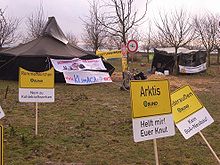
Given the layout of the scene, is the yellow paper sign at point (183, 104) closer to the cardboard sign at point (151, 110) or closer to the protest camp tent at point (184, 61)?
the cardboard sign at point (151, 110)

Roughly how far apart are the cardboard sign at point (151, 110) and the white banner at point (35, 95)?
310 centimetres

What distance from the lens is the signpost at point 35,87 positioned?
6980 millimetres

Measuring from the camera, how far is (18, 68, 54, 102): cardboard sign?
22.9ft

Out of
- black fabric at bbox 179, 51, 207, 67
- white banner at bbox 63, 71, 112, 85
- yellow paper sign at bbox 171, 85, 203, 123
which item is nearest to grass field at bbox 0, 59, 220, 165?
white banner at bbox 63, 71, 112, 85

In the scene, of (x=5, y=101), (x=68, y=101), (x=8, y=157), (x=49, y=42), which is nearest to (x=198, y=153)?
(x=8, y=157)

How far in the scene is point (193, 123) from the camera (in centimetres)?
507

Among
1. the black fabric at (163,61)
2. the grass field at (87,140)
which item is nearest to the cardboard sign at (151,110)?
the grass field at (87,140)

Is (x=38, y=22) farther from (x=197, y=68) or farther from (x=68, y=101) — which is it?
(x=68, y=101)

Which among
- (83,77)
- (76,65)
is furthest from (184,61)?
(83,77)

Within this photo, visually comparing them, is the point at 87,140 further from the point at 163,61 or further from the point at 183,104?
the point at 163,61

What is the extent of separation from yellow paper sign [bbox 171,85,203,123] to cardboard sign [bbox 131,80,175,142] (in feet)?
1.18

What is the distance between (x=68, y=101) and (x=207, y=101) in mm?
4929

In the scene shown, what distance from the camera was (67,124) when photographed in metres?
8.30

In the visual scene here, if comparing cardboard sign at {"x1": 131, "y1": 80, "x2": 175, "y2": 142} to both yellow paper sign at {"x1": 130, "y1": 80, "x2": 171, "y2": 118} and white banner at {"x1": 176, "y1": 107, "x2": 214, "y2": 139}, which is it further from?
white banner at {"x1": 176, "y1": 107, "x2": 214, "y2": 139}
